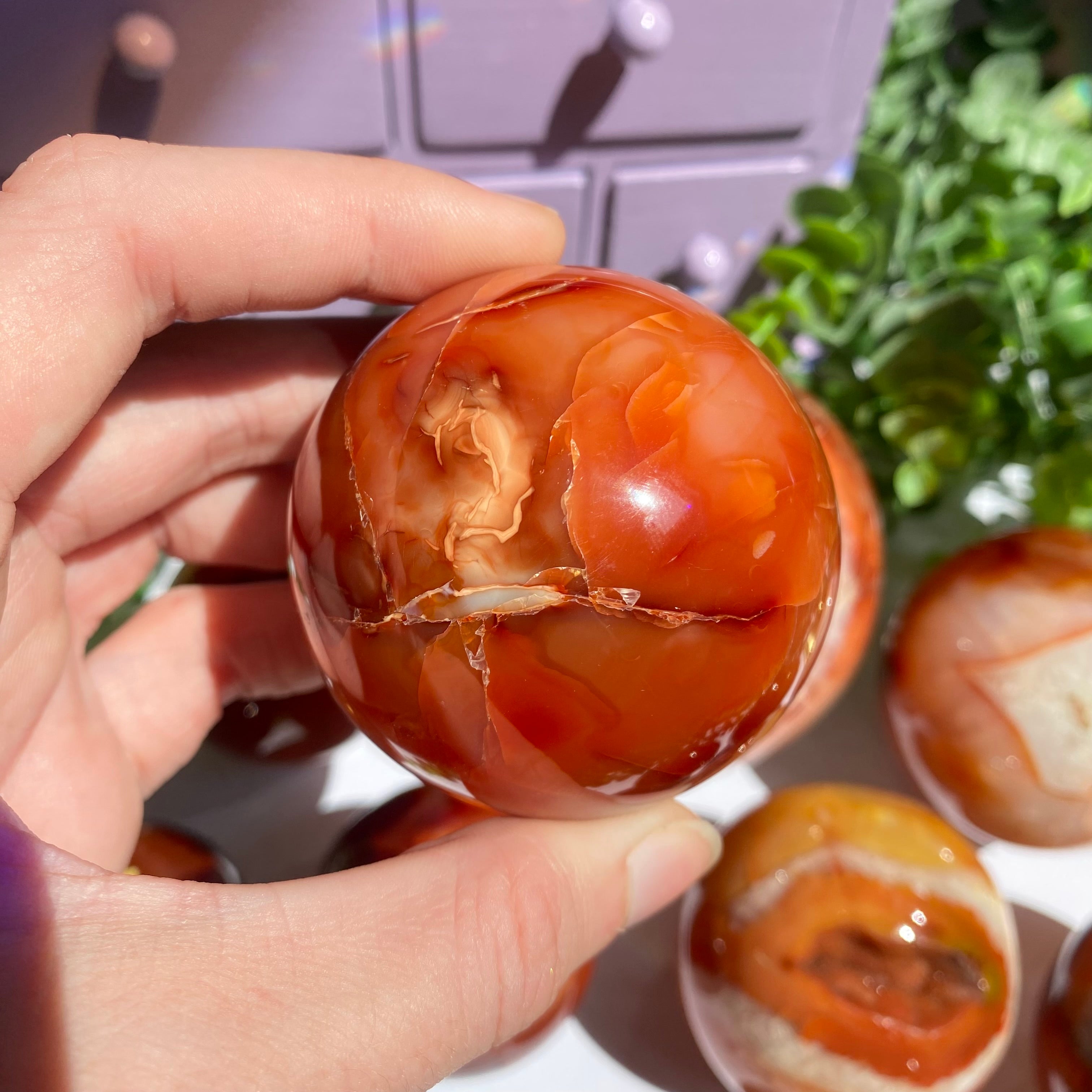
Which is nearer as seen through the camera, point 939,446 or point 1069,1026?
point 1069,1026

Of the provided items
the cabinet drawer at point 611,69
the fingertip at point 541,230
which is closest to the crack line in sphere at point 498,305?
the fingertip at point 541,230

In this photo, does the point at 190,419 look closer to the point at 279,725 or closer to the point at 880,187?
the point at 279,725

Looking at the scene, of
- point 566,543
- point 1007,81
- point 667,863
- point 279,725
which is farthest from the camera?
point 1007,81

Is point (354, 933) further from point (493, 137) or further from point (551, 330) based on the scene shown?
point (493, 137)

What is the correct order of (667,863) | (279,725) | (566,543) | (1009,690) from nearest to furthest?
(566,543) < (667,863) < (1009,690) < (279,725)

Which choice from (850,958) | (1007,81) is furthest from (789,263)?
(850,958)

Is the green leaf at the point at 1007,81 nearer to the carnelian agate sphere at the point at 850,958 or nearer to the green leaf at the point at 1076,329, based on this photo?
the green leaf at the point at 1076,329
